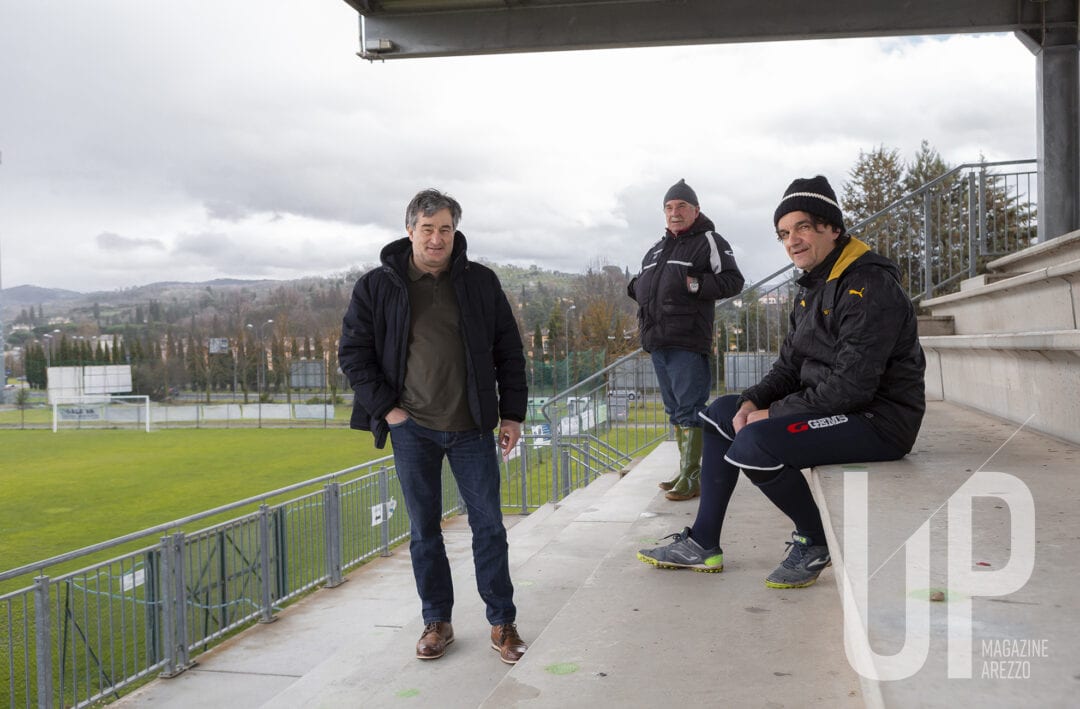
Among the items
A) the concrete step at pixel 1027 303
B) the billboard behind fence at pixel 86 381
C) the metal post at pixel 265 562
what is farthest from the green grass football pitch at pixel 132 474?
the concrete step at pixel 1027 303

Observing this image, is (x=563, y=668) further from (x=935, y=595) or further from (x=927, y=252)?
(x=927, y=252)

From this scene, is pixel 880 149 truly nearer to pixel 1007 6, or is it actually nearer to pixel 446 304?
pixel 1007 6

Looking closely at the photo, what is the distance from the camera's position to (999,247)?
745cm

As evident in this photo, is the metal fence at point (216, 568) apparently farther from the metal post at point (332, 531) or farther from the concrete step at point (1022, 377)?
the concrete step at point (1022, 377)

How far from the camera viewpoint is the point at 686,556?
9.32 ft

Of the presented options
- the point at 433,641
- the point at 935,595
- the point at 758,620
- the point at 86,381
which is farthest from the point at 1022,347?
the point at 86,381

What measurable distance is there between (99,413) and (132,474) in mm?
37087

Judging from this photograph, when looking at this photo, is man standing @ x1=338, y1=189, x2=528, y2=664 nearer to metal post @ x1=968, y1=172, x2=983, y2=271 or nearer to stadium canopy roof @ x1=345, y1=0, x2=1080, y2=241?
stadium canopy roof @ x1=345, y1=0, x2=1080, y2=241

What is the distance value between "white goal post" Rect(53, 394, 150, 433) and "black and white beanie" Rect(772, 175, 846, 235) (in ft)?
307

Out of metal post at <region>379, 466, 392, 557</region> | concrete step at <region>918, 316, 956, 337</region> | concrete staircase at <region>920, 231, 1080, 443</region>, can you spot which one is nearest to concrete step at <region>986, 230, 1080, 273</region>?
concrete staircase at <region>920, 231, 1080, 443</region>

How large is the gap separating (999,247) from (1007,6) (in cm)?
208

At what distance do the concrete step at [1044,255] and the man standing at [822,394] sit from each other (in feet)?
7.43

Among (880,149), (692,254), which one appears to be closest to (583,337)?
(880,149)

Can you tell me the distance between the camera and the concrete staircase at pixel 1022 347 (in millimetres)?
3027
